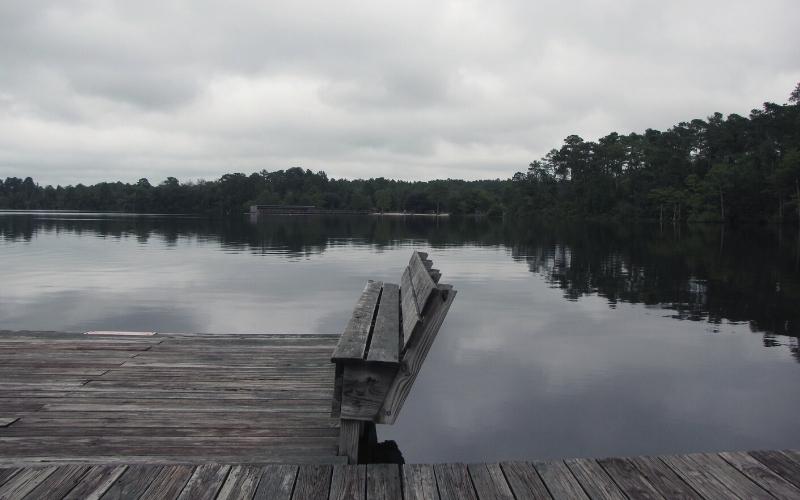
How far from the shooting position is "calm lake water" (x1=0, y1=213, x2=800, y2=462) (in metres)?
6.80

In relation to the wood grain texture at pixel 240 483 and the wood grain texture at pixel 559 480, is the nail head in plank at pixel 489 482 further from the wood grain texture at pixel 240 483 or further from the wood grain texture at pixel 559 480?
the wood grain texture at pixel 240 483

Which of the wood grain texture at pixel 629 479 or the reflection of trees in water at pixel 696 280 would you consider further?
the reflection of trees in water at pixel 696 280

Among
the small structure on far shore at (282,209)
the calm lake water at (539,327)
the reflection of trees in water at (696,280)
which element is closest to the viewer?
the calm lake water at (539,327)

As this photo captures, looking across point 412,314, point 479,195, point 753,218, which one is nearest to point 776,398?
point 412,314

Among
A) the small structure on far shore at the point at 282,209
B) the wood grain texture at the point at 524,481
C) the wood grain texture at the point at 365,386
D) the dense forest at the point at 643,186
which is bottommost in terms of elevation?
the wood grain texture at the point at 524,481

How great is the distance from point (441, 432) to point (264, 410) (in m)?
2.55

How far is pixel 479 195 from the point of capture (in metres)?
166

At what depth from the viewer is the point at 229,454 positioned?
12.8 ft

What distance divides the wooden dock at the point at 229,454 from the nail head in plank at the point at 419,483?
11 mm

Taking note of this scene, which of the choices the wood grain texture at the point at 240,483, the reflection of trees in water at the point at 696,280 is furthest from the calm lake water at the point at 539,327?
the wood grain texture at the point at 240,483

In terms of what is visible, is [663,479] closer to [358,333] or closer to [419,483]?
[419,483]

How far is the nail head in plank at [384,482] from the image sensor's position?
10.5 ft

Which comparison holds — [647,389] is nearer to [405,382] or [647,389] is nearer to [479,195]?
[405,382]

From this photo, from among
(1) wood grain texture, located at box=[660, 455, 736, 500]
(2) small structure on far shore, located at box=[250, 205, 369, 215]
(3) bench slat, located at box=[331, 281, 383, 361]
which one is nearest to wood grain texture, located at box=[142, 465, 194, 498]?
(3) bench slat, located at box=[331, 281, 383, 361]
